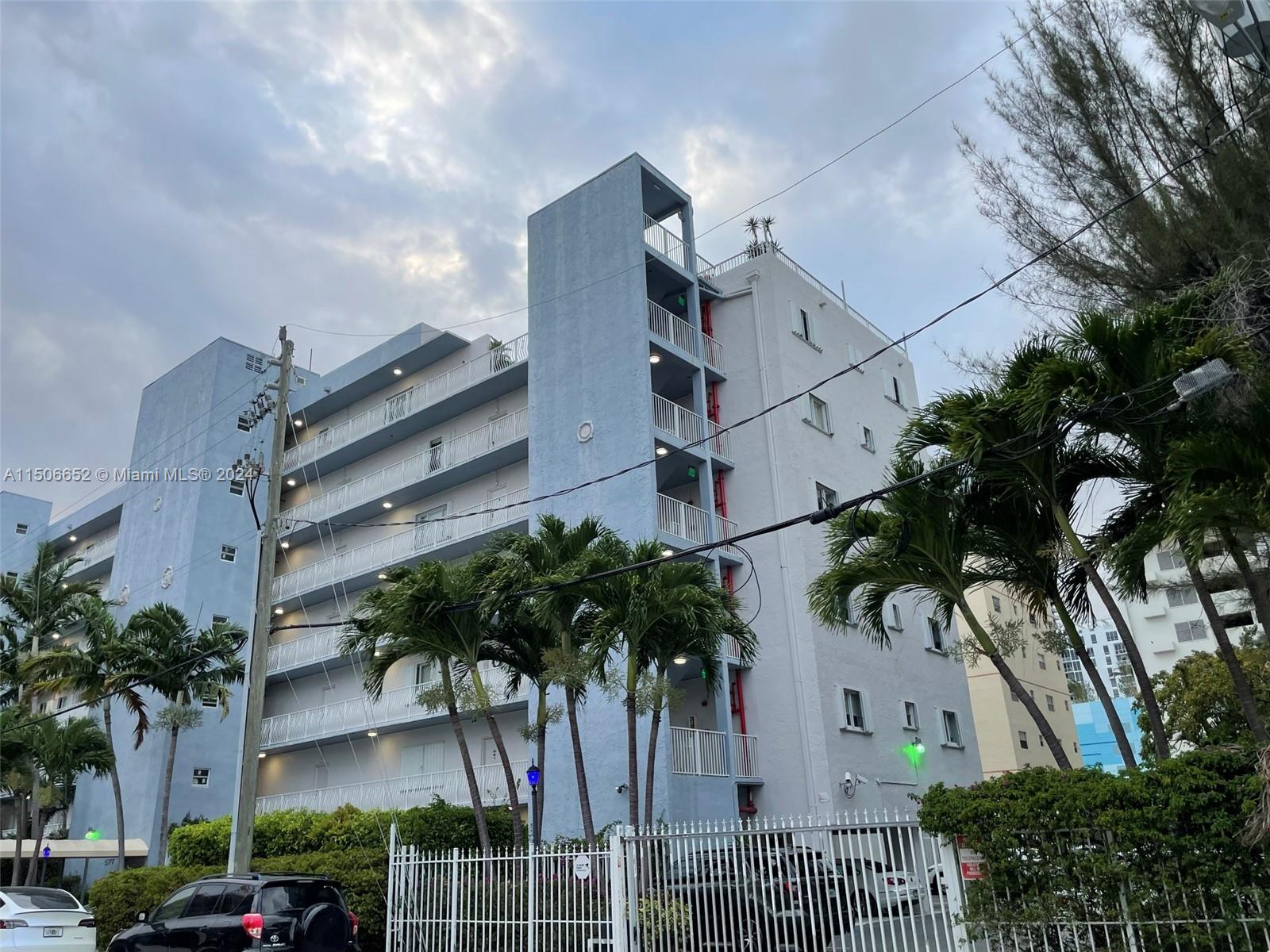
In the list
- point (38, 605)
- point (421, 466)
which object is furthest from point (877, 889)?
point (38, 605)

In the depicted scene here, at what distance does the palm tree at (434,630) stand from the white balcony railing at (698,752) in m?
4.69

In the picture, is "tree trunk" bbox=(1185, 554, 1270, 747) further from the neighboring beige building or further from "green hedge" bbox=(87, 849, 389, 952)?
the neighboring beige building

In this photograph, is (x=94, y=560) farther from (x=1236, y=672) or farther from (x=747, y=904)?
(x=1236, y=672)

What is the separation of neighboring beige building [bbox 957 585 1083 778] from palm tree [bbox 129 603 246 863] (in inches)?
1229

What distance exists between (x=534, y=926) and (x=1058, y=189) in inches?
486

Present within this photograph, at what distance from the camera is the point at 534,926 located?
527 inches

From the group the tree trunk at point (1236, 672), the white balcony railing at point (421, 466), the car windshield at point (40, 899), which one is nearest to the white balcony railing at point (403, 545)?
the white balcony railing at point (421, 466)

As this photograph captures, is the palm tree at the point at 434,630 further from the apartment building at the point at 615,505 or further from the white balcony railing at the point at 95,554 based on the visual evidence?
the white balcony railing at the point at 95,554

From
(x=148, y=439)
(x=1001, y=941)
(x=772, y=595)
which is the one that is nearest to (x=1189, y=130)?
(x=1001, y=941)

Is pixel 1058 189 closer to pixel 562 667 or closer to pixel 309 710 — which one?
pixel 562 667

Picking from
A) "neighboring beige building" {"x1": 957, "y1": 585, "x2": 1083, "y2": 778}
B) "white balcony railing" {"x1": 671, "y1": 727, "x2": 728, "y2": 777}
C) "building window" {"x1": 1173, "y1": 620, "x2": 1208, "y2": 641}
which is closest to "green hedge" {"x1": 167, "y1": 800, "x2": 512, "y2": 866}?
"white balcony railing" {"x1": 671, "y1": 727, "x2": 728, "y2": 777}

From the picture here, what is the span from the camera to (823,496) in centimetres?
2695

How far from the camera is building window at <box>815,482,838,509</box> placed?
Answer: 2650 cm

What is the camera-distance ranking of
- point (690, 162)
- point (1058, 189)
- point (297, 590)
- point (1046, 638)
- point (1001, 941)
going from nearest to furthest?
point (1001, 941)
point (1058, 189)
point (1046, 638)
point (690, 162)
point (297, 590)
